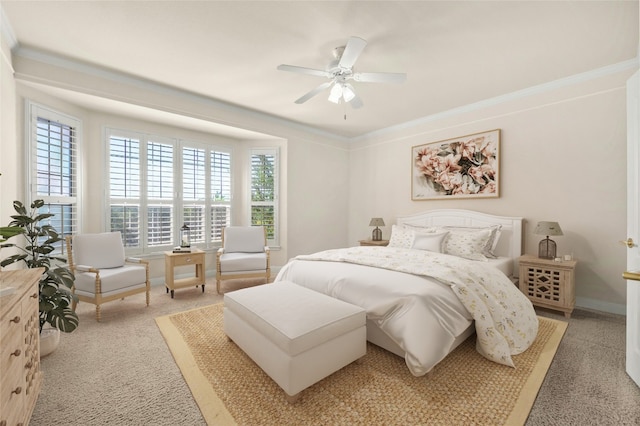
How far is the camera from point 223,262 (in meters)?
4.14

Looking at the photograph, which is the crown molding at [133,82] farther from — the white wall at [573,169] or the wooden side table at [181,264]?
the white wall at [573,169]

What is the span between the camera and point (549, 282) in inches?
128

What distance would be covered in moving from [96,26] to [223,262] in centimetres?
295

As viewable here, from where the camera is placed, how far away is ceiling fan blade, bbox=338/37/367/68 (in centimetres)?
221

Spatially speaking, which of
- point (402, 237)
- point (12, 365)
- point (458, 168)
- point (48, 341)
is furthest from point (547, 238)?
point (48, 341)

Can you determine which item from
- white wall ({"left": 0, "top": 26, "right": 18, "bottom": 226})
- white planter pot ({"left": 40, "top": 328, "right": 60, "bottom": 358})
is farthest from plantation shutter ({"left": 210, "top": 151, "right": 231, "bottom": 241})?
white planter pot ({"left": 40, "top": 328, "right": 60, "bottom": 358})

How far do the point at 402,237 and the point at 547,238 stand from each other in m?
1.76

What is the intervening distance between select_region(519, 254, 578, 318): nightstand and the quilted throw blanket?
0.79m

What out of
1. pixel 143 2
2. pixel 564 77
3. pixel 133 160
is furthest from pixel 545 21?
pixel 133 160

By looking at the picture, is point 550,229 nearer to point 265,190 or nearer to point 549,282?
point 549,282

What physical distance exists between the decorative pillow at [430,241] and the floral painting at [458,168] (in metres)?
1.05

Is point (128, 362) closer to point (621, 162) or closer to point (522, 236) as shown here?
point (522, 236)

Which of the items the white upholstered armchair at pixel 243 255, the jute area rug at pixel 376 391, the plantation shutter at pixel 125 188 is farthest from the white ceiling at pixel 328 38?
the jute area rug at pixel 376 391

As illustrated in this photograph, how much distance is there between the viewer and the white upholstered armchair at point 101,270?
3.12 m
